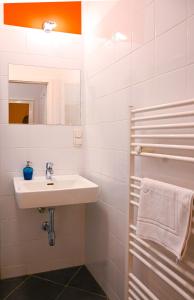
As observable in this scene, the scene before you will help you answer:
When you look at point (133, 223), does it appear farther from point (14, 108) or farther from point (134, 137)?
point (14, 108)

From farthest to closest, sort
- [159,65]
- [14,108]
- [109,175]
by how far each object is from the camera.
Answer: [14,108]
[109,175]
[159,65]

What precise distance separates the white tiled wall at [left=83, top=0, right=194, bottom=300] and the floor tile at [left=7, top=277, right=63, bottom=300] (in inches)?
14.1

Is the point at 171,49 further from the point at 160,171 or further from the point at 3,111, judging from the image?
the point at 3,111

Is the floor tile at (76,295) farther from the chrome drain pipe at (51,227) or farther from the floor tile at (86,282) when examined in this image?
the chrome drain pipe at (51,227)

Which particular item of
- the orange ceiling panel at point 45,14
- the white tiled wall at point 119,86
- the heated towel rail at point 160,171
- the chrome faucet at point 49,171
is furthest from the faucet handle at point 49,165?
the orange ceiling panel at point 45,14

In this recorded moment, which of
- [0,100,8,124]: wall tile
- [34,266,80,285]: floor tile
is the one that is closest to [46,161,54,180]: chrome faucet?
[0,100,8,124]: wall tile

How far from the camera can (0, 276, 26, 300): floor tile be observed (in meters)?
2.04

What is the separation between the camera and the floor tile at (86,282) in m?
2.10

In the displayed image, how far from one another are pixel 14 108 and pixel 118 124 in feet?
3.03

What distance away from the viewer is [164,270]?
4.06 feet

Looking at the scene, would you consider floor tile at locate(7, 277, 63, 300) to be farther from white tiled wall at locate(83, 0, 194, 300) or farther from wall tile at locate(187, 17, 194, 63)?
wall tile at locate(187, 17, 194, 63)

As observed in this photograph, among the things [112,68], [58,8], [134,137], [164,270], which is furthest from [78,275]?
[58,8]

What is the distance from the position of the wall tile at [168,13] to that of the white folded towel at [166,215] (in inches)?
29.4

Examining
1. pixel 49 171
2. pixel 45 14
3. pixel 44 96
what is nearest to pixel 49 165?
pixel 49 171
